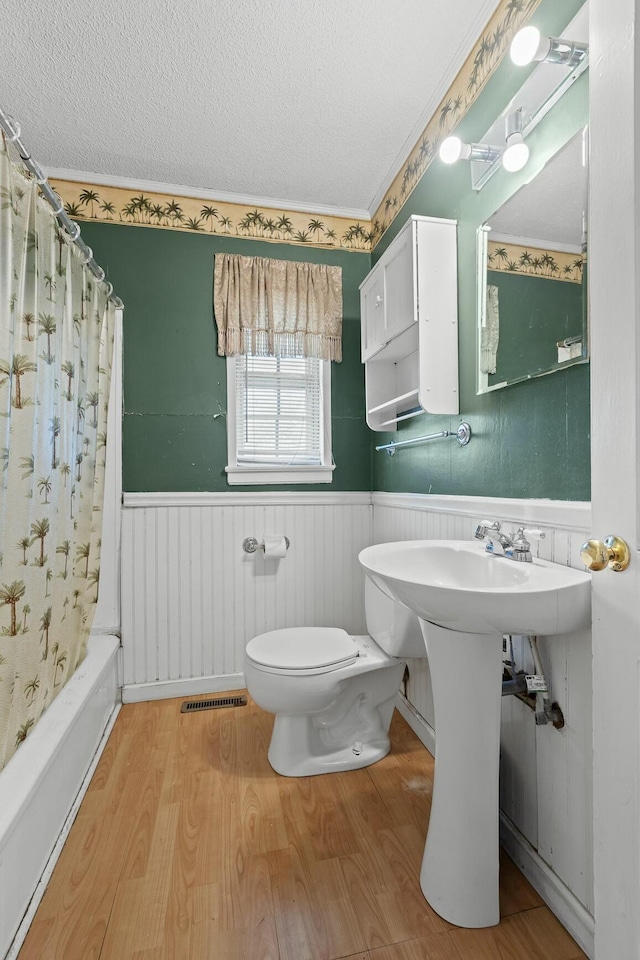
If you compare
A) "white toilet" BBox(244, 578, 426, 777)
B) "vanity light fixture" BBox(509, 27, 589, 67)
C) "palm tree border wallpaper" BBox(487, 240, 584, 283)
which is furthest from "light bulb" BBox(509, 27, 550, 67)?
"white toilet" BBox(244, 578, 426, 777)

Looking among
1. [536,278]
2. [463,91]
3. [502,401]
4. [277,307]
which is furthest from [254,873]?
[463,91]

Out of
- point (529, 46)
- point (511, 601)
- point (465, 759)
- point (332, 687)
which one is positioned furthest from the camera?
point (332, 687)

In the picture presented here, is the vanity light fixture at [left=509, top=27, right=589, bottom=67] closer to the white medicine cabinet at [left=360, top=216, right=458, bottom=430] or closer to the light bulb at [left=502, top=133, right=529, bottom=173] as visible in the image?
the light bulb at [left=502, top=133, right=529, bottom=173]

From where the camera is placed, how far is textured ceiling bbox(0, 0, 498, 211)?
1550 millimetres

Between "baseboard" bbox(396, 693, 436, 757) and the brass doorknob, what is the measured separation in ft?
4.35

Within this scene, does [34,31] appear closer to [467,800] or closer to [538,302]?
[538,302]

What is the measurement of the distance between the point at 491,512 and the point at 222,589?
1477 millimetres

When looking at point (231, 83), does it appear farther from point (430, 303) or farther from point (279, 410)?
point (279, 410)

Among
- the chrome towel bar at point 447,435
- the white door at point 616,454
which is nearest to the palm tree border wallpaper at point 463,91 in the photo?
the white door at point 616,454

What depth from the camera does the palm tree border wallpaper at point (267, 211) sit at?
1.93 metres

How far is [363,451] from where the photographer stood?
269 centimetres

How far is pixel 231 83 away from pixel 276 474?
164 cm

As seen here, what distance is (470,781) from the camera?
3.84ft

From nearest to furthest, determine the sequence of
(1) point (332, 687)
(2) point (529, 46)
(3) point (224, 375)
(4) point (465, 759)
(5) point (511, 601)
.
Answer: (5) point (511, 601), (2) point (529, 46), (4) point (465, 759), (1) point (332, 687), (3) point (224, 375)
